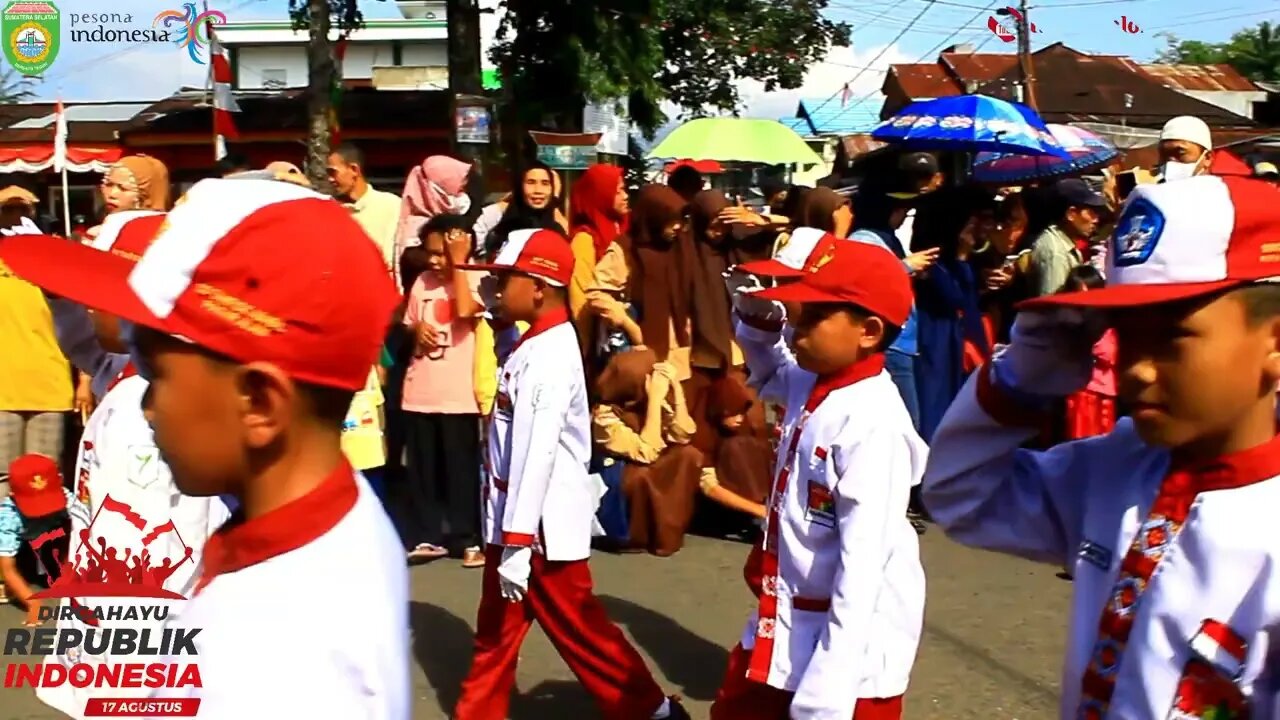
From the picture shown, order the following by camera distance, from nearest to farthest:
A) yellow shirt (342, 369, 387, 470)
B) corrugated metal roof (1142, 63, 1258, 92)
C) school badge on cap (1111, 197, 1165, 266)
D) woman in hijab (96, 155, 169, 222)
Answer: school badge on cap (1111, 197, 1165, 266), woman in hijab (96, 155, 169, 222), yellow shirt (342, 369, 387, 470), corrugated metal roof (1142, 63, 1258, 92)

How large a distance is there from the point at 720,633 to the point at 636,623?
420 mm

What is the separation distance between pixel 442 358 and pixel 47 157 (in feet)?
69.8

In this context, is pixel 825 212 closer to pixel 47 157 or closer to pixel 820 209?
pixel 820 209

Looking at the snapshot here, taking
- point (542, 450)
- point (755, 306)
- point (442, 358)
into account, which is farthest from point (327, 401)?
point (442, 358)

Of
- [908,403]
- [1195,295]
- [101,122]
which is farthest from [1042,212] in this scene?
[101,122]

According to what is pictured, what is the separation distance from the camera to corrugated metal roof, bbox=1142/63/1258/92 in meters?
39.4

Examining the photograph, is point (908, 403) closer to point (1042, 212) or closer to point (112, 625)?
point (1042, 212)

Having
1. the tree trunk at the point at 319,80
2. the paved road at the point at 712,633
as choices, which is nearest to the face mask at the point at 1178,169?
the paved road at the point at 712,633

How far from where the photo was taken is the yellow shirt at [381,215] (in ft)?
24.8

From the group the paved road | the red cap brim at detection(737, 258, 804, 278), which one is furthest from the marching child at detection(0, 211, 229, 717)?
the paved road

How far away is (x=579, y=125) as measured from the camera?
1600cm

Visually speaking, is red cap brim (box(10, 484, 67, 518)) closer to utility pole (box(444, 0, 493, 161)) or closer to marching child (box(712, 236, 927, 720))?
marching child (box(712, 236, 927, 720))

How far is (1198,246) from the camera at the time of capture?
1.84 metres

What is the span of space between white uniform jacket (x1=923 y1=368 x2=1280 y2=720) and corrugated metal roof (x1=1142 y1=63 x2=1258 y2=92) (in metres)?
39.9
